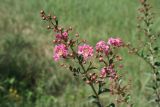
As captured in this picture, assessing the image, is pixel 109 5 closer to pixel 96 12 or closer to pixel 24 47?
pixel 96 12

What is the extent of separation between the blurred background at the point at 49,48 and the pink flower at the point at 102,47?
2436mm

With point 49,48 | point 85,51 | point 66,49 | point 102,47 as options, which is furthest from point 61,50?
point 49,48

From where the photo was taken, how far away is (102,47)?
102 inches

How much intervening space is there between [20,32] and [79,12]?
43.7 inches

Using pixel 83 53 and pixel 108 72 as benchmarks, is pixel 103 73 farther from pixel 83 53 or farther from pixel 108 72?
pixel 83 53

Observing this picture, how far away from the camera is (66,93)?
5363 millimetres

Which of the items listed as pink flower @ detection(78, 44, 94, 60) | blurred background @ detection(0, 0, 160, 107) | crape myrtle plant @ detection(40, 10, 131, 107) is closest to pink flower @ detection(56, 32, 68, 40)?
crape myrtle plant @ detection(40, 10, 131, 107)

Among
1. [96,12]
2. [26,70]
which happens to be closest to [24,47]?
[26,70]

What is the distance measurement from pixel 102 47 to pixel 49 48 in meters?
3.82

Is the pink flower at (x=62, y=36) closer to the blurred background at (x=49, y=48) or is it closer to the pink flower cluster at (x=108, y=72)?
the pink flower cluster at (x=108, y=72)

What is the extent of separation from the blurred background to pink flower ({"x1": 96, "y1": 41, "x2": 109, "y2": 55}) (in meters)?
2.44

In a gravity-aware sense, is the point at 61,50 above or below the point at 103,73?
above

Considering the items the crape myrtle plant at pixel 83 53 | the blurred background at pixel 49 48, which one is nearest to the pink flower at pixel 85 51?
the crape myrtle plant at pixel 83 53

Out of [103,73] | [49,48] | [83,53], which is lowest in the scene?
[103,73]
